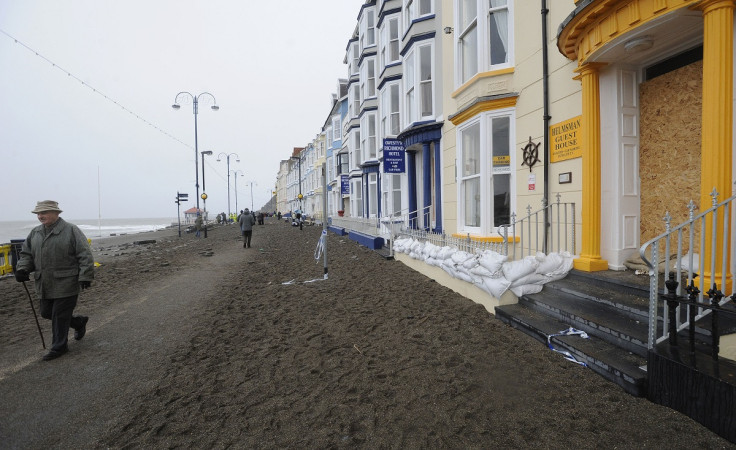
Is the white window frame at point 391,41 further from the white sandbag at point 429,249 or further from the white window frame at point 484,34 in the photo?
the white sandbag at point 429,249

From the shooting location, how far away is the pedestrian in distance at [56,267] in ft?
14.7

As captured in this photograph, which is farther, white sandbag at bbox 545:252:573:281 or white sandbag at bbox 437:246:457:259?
white sandbag at bbox 437:246:457:259

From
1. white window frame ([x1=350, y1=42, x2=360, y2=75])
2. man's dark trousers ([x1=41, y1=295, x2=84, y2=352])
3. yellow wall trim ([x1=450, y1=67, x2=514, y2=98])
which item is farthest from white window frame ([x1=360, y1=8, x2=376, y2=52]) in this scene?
man's dark trousers ([x1=41, y1=295, x2=84, y2=352])

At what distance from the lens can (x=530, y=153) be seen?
6484mm

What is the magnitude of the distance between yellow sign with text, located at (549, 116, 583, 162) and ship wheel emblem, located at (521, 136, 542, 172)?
318mm

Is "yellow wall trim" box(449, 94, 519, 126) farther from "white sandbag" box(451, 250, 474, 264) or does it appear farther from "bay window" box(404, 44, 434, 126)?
"bay window" box(404, 44, 434, 126)

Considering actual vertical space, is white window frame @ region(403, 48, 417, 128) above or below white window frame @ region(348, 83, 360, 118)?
below

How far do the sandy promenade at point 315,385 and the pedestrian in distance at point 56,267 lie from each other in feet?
1.51

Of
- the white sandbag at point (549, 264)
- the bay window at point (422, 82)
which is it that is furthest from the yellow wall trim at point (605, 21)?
the bay window at point (422, 82)

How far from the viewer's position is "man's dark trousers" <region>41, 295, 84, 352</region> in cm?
449

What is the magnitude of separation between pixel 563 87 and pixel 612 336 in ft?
12.9

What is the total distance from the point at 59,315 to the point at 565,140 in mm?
7321

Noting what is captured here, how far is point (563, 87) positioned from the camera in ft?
18.8

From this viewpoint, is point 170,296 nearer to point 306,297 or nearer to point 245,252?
point 306,297
